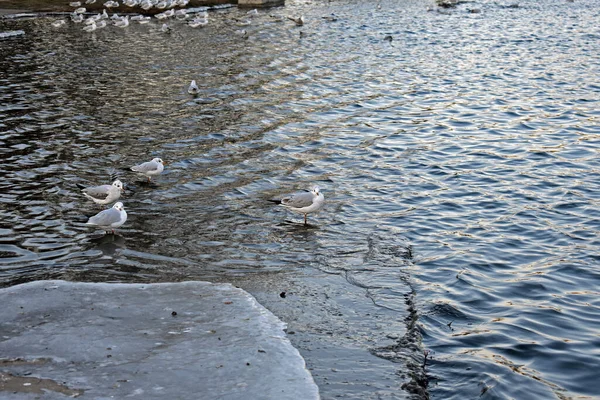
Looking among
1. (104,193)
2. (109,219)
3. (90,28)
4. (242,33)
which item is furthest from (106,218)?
(90,28)

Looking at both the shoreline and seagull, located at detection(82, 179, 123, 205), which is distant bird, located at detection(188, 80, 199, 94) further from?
the shoreline

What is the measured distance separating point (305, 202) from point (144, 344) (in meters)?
5.65

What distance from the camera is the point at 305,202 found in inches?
505

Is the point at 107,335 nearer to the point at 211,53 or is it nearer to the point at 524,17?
the point at 211,53

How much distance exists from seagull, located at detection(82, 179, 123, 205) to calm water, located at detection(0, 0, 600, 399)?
0.29m

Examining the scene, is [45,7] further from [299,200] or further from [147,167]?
[299,200]

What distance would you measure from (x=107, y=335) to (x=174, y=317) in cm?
82

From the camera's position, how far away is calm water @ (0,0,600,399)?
8.86 metres

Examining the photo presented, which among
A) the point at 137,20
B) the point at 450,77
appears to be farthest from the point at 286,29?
the point at 450,77

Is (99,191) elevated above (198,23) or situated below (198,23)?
above

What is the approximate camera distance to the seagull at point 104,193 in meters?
13.1

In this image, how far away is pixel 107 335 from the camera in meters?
7.84

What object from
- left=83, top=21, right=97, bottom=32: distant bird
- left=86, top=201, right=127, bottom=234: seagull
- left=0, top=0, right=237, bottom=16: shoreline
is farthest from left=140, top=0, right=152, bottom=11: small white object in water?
left=86, top=201, right=127, bottom=234: seagull

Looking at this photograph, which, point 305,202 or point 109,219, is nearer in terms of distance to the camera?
point 109,219
